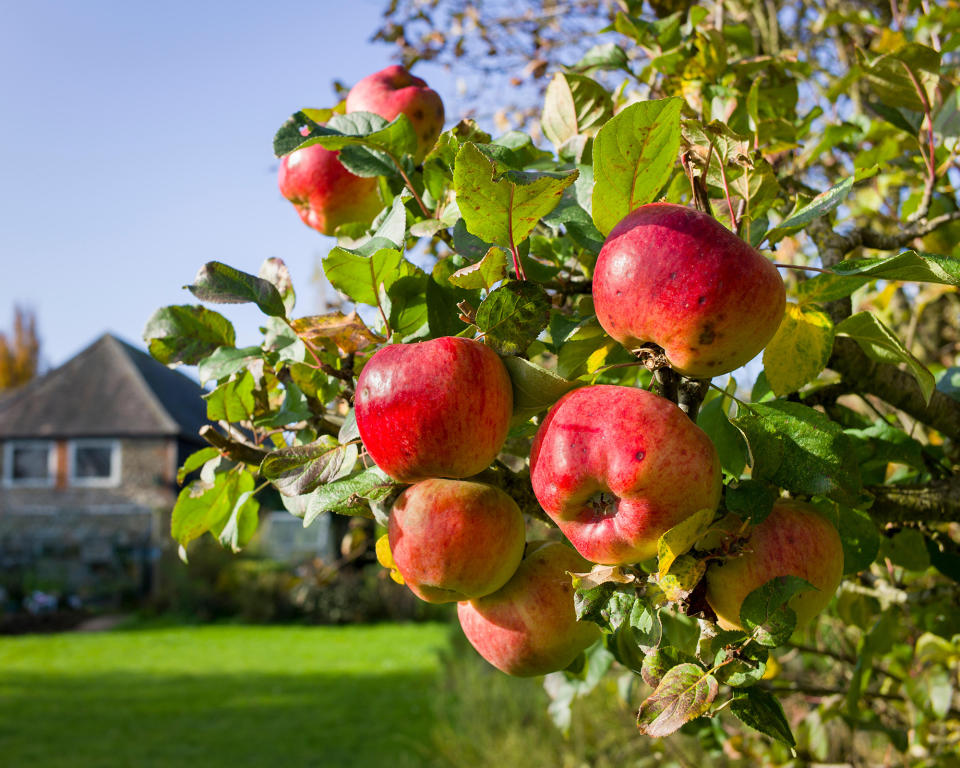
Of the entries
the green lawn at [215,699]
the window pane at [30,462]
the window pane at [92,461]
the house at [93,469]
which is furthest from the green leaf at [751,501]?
the window pane at [30,462]

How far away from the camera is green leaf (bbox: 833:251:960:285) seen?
0.70 meters

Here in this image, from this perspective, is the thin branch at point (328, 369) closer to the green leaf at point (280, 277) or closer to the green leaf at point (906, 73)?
the green leaf at point (280, 277)

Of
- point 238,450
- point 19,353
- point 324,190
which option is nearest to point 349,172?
point 324,190

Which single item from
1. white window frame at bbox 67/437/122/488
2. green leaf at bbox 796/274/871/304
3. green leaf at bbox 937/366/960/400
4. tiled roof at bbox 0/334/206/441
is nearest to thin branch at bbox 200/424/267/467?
green leaf at bbox 796/274/871/304

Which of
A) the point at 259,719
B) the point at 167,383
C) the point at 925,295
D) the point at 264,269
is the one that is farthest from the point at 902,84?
the point at 167,383

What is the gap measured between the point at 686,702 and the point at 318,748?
23.7 ft

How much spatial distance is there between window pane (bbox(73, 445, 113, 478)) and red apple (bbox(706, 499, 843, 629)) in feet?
67.7

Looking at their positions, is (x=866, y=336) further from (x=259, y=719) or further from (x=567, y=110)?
(x=259, y=719)

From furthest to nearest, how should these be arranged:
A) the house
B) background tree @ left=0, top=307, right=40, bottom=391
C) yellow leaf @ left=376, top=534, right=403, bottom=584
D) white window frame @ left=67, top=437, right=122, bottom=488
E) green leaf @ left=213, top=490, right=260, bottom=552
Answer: background tree @ left=0, top=307, right=40, bottom=391, white window frame @ left=67, top=437, right=122, bottom=488, the house, green leaf @ left=213, top=490, right=260, bottom=552, yellow leaf @ left=376, top=534, right=403, bottom=584

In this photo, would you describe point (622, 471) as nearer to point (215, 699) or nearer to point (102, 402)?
point (215, 699)

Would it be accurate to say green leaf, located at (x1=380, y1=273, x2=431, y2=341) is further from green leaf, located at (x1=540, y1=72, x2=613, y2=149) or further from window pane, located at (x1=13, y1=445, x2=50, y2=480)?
window pane, located at (x1=13, y1=445, x2=50, y2=480)

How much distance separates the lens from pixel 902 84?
1.38 meters

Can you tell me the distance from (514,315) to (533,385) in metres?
0.07

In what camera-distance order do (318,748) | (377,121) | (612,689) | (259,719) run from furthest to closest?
(259,719) → (318,748) → (612,689) → (377,121)
